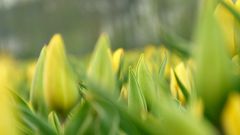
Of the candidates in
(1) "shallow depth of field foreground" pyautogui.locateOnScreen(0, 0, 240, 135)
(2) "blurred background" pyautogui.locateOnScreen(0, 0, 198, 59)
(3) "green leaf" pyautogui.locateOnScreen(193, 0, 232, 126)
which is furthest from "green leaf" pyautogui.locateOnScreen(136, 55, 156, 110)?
(2) "blurred background" pyautogui.locateOnScreen(0, 0, 198, 59)

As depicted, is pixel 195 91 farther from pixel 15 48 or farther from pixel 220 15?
pixel 15 48

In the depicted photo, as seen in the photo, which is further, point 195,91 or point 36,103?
point 36,103

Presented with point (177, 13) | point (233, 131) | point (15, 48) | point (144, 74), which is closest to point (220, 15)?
point (144, 74)

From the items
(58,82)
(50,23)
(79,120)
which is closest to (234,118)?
(79,120)

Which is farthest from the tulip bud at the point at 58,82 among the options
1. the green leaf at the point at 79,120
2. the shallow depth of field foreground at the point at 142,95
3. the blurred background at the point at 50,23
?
the blurred background at the point at 50,23

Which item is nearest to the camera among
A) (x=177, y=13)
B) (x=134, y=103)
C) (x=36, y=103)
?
(x=134, y=103)

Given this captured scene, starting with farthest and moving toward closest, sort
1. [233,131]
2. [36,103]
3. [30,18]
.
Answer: [30,18]
[36,103]
[233,131]

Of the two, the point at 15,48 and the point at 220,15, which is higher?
the point at 220,15

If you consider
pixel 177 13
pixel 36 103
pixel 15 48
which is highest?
pixel 36 103

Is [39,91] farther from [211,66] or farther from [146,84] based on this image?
[211,66]
